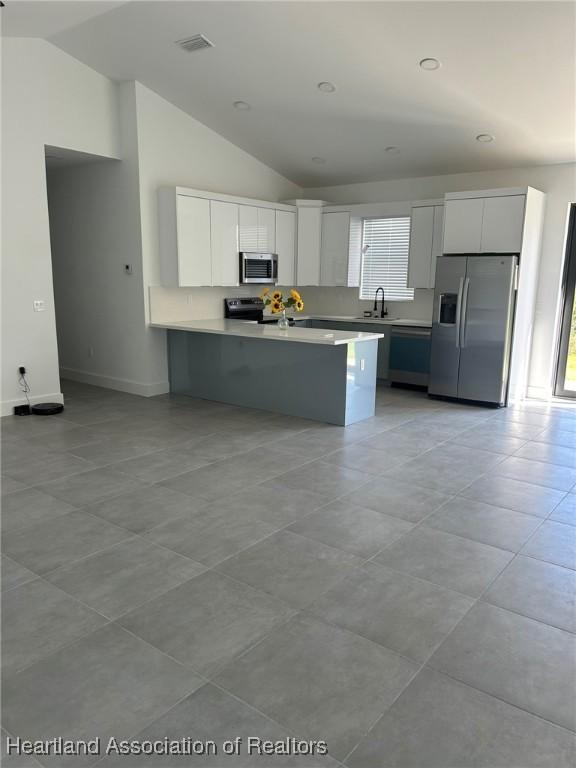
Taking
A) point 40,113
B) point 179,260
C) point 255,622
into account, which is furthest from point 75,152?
point 255,622

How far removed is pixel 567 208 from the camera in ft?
21.1

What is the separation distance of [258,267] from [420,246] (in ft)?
6.86

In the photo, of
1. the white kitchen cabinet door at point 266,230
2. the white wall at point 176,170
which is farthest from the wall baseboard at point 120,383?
the white kitchen cabinet door at point 266,230

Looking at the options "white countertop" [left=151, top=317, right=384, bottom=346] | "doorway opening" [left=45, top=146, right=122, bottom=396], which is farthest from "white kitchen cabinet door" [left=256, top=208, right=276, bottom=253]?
"doorway opening" [left=45, top=146, right=122, bottom=396]

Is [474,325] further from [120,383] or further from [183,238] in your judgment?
[120,383]

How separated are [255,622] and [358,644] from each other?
443 mm

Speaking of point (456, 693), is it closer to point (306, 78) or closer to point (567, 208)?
point (306, 78)

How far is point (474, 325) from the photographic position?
633 cm

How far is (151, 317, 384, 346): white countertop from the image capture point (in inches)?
208

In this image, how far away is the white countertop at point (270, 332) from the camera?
17.3 ft

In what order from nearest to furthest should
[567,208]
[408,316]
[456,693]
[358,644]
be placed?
[456,693], [358,644], [567,208], [408,316]

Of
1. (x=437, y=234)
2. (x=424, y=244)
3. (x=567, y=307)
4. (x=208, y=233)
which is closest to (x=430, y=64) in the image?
(x=437, y=234)

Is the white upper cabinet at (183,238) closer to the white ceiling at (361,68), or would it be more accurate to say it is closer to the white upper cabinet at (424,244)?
the white ceiling at (361,68)

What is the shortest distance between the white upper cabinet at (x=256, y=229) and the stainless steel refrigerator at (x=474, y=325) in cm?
229
